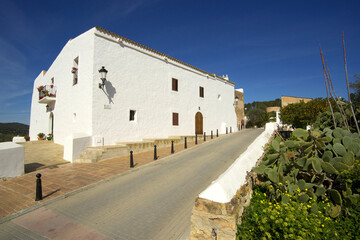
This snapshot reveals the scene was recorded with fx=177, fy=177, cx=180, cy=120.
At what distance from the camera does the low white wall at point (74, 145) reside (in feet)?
29.3

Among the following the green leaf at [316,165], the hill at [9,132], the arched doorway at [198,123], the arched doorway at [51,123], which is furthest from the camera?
the hill at [9,132]

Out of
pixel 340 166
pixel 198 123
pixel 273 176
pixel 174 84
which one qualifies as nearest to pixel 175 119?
pixel 174 84

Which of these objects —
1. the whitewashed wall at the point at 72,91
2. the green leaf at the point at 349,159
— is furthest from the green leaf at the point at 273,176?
the whitewashed wall at the point at 72,91

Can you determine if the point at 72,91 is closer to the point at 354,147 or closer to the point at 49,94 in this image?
the point at 49,94

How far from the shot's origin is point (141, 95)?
13117 millimetres

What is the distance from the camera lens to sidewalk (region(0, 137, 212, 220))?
15.4 ft

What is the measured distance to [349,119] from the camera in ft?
17.1

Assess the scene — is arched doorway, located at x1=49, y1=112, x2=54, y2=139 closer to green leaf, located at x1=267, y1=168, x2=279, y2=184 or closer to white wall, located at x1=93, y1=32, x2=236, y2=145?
white wall, located at x1=93, y1=32, x2=236, y2=145

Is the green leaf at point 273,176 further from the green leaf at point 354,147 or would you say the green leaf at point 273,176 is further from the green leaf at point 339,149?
the green leaf at point 354,147

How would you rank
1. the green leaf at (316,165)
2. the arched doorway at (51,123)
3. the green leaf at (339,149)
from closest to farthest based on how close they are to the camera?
the green leaf at (316,165)
the green leaf at (339,149)
the arched doorway at (51,123)

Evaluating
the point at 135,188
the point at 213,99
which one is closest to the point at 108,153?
the point at 135,188

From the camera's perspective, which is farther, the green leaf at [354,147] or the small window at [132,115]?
the small window at [132,115]

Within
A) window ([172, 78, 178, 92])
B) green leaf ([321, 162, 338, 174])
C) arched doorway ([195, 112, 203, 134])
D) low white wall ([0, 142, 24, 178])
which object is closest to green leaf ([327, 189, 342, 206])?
green leaf ([321, 162, 338, 174])

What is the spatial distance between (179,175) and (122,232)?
3.52m
